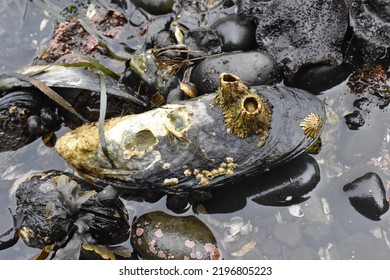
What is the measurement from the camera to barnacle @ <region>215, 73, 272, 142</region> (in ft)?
10.8

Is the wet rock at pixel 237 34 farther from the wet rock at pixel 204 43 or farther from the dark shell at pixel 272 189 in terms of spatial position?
the dark shell at pixel 272 189

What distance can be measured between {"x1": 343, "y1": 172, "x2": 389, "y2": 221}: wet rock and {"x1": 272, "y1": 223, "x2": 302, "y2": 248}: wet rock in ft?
1.75

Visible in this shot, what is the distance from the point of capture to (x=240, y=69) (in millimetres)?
3895

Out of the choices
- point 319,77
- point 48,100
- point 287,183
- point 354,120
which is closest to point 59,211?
point 48,100

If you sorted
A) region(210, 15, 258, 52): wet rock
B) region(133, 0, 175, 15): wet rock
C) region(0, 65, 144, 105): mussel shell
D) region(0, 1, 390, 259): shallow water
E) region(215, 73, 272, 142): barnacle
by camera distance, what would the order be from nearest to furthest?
region(215, 73, 272, 142): barnacle < region(0, 65, 144, 105): mussel shell < region(0, 1, 390, 259): shallow water < region(210, 15, 258, 52): wet rock < region(133, 0, 175, 15): wet rock

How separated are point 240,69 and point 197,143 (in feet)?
2.72

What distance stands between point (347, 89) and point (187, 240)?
1973 mm

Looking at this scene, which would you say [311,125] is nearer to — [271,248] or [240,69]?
[240,69]

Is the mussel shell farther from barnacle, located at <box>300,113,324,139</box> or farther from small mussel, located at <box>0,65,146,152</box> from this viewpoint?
barnacle, located at <box>300,113,324,139</box>

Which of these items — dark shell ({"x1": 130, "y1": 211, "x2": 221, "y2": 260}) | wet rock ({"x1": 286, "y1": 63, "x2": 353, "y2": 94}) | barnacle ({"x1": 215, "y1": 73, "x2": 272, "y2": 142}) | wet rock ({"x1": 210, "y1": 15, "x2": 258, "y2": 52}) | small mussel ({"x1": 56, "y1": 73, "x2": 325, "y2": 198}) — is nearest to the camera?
barnacle ({"x1": 215, "y1": 73, "x2": 272, "y2": 142})

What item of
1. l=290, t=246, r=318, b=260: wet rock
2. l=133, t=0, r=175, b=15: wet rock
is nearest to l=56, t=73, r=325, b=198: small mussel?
l=290, t=246, r=318, b=260: wet rock

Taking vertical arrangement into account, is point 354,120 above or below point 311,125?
below

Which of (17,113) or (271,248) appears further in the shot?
(271,248)
